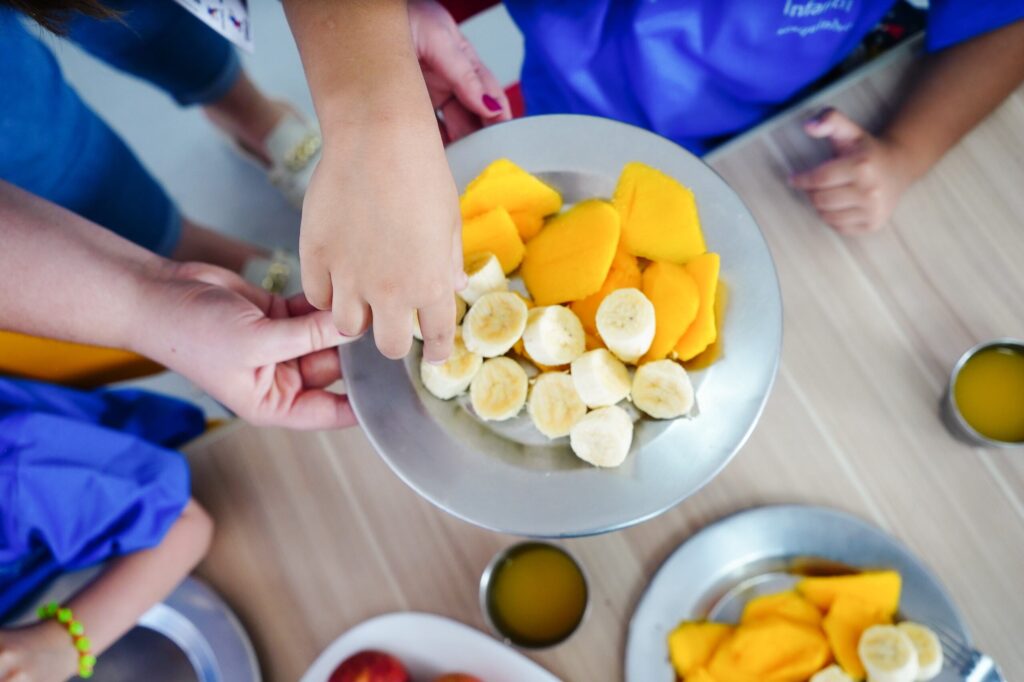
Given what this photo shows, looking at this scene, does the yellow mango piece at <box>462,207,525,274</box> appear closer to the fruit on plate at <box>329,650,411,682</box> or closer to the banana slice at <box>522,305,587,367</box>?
the banana slice at <box>522,305,587,367</box>

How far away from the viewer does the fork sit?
0.68m

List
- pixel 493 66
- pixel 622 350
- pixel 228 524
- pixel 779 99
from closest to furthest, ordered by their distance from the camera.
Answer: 1. pixel 622 350
2. pixel 228 524
3. pixel 779 99
4. pixel 493 66

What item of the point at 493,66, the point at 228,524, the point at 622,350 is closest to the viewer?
the point at 622,350

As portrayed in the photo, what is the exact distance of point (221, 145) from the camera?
179 cm

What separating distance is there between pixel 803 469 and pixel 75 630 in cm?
82

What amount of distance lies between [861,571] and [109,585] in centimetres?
82

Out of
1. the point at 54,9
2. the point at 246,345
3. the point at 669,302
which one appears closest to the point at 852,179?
the point at 669,302

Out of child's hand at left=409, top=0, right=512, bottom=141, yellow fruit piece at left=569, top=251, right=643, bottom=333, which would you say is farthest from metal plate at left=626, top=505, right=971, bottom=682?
child's hand at left=409, top=0, right=512, bottom=141

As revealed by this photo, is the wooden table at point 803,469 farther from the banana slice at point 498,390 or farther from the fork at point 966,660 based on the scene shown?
the banana slice at point 498,390

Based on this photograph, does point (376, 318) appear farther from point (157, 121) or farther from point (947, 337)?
point (157, 121)

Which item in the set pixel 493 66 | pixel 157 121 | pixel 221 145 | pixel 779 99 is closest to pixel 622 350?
pixel 779 99

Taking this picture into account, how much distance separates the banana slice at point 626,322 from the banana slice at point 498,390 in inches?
3.9

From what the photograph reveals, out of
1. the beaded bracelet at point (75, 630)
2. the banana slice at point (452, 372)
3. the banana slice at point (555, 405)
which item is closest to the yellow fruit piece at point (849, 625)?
the banana slice at point (555, 405)

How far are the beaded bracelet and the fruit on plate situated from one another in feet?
0.90
